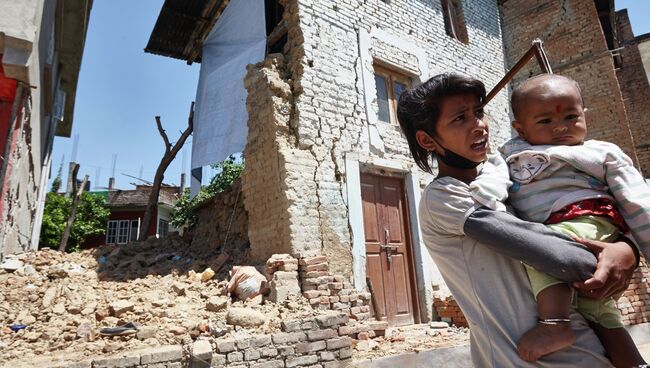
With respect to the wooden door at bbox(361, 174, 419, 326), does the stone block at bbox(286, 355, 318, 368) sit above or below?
below

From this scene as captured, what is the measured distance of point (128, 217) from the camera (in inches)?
886

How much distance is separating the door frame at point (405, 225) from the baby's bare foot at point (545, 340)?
442 centimetres

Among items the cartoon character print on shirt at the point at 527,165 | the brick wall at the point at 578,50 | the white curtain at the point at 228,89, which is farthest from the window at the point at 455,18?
the cartoon character print on shirt at the point at 527,165

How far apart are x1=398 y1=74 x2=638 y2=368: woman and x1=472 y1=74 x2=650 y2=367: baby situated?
0.04 metres

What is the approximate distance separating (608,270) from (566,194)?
24cm

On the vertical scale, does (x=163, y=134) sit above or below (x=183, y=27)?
below

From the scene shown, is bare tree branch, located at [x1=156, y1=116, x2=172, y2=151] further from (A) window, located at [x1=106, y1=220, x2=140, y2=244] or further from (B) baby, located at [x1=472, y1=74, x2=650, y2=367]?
(A) window, located at [x1=106, y1=220, x2=140, y2=244]

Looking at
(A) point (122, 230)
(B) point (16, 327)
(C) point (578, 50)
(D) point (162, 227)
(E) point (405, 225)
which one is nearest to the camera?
(B) point (16, 327)

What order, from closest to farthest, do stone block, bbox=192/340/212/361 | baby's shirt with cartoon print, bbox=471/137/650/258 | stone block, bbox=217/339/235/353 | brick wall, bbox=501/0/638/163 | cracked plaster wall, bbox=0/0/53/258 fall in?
baby's shirt with cartoon print, bbox=471/137/650/258, stone block, bbox=192/340/212/361, stone block, bbox=217/339/235/353, cracked plaster wall, bbox=0/0/53/258, brick wall, bbox=501/0/638/163

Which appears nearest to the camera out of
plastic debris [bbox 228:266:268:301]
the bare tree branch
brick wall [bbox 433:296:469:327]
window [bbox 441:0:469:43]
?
plastic debris [bbox 228:266:268:301]

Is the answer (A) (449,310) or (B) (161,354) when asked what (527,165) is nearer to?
(B) (161,354)

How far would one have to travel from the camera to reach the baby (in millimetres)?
995

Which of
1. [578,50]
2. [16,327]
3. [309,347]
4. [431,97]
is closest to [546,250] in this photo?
Answer: [431,97]

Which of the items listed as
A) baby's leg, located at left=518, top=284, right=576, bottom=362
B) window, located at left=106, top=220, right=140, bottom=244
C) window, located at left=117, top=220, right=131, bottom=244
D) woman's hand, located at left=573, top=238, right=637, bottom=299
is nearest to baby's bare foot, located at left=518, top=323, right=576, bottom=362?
baby's leg, located at left=518, top=284, right=576, bottom=362
